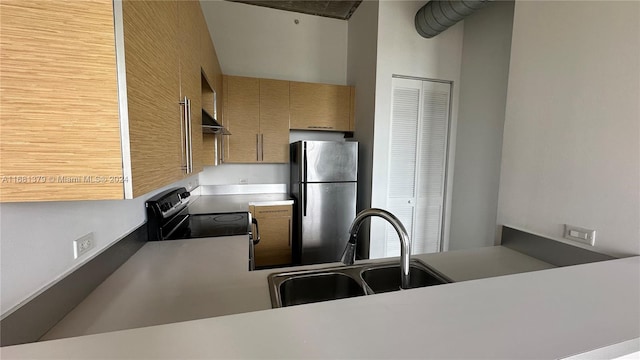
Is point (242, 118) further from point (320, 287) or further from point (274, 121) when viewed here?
point (320, 287)

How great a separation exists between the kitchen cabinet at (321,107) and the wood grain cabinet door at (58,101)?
7.81ft

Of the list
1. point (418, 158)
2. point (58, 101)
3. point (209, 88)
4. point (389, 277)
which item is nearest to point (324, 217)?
point (418, 158)

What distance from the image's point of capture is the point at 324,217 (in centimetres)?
269

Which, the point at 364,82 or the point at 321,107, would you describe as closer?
the point at 364,82

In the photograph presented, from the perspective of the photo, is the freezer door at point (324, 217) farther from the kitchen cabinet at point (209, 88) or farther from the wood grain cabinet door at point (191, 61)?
the wood grain cabinet door at point (191, 61)

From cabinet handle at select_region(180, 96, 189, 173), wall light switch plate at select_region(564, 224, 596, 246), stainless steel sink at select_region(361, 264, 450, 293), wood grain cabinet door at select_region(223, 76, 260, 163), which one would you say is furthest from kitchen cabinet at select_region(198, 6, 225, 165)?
wall light switch plate at select_region(564, 224, 596, 246)

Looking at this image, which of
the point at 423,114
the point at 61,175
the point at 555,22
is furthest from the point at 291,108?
the point at 61,175

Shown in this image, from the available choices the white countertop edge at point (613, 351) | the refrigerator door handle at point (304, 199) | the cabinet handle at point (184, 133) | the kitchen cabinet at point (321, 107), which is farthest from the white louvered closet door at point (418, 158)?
the white countertop edge at point (613, 351)

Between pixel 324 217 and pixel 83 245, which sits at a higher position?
pixel 83 245

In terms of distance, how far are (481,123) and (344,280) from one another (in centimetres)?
225

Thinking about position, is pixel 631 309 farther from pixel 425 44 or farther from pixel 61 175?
pixel 425 44

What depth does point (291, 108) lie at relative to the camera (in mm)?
2863

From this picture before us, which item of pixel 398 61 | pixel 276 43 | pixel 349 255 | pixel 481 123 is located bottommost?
pixel 349 255

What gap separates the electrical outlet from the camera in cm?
84
